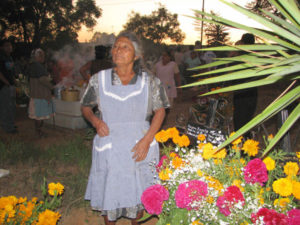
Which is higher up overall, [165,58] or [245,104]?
[165,58]

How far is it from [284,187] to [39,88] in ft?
17.9

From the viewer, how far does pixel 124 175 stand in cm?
224

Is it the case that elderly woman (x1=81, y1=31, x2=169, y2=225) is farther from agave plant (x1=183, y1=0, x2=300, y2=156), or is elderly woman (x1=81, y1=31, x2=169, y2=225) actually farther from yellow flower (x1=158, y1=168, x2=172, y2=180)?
agave plant (x1=183, y1=0, x2=300, y2=156)

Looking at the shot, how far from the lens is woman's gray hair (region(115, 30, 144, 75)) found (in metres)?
2.35

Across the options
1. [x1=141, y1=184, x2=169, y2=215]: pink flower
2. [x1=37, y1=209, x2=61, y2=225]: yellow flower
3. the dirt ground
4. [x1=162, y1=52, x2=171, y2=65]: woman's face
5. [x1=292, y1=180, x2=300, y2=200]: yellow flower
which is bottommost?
the dirt ground

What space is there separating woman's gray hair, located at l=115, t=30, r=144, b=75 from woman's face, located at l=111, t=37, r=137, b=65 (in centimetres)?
3

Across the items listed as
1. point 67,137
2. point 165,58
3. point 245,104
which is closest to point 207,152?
point 245,104

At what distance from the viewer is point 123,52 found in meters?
2.29

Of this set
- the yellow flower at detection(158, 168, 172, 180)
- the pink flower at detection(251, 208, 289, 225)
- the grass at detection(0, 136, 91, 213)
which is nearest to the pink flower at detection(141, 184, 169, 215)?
the yellow flower at detection(158, 168, 172, 180)

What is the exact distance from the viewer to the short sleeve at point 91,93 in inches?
91.3

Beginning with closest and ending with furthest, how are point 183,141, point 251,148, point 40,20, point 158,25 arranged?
point 251,148 → point 183,141 → point 40,20 → point 158,25

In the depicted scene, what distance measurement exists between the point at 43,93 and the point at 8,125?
146 cm

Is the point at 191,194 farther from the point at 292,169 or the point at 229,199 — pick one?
the point at 292,169

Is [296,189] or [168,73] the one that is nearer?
[296,189]
